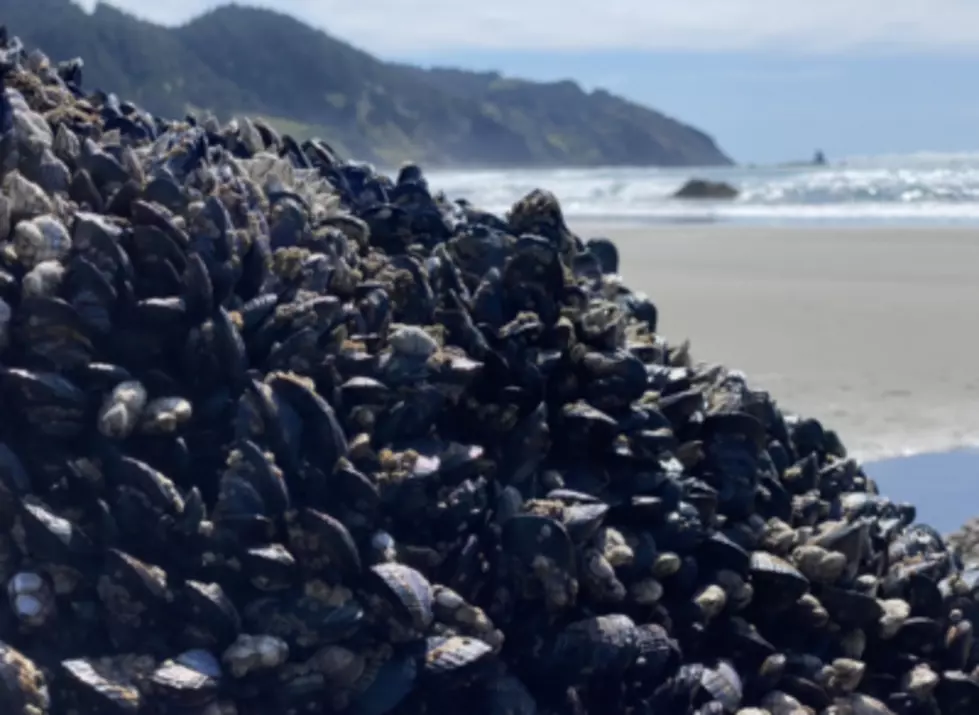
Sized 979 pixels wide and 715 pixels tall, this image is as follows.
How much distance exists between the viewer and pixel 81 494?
2654 mm

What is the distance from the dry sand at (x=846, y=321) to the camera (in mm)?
8180

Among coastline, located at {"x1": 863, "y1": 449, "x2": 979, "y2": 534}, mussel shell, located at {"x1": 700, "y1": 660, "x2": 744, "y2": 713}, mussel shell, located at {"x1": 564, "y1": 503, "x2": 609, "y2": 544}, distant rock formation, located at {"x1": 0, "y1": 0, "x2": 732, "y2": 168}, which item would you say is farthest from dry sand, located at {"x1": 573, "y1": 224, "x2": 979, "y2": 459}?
distant rock formation, located at {"x1": 0, "y1": 0, "x2": 732, "y2": 168}

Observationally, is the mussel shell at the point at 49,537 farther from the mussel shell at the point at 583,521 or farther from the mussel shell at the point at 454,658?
the mussel shell at the point at 583,521

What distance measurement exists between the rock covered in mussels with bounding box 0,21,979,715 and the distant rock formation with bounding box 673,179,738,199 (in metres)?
32.0

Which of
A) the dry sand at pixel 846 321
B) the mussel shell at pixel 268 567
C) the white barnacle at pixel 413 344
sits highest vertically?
the white barnacle at pixel 413 344

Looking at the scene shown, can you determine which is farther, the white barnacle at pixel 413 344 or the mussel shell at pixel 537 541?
the white barnacle at pixel 413 344

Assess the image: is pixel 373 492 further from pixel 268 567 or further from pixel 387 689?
pixel 387 689

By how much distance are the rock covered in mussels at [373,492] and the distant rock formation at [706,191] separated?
32013 millimetres

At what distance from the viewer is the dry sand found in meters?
8.18

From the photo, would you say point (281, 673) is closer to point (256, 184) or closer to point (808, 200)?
point (256, 184)

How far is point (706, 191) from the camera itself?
35.5 metres

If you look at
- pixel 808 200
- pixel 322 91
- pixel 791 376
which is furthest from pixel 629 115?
pixel 791 376

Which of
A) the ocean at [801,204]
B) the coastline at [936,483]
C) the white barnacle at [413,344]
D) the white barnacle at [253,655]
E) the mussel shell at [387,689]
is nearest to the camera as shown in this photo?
the white barnacle at [253,655]

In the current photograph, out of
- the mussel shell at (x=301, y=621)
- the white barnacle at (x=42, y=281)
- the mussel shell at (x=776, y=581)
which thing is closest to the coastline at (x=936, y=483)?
the mussel shell at (x=776, y=581)
